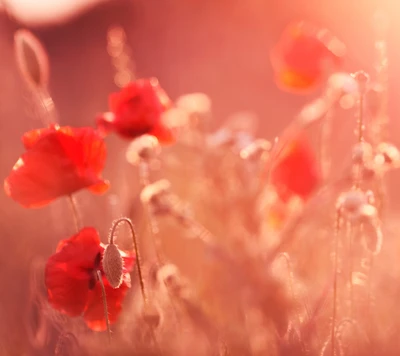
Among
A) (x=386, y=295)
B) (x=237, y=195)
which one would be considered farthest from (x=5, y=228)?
(x=386, y=295)

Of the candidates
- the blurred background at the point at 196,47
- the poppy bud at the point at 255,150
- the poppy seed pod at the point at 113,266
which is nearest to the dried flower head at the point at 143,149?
the poppy bud at the point at 255,150

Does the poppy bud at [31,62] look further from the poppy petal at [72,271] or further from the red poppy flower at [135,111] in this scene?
the poppy petal at [72,271]

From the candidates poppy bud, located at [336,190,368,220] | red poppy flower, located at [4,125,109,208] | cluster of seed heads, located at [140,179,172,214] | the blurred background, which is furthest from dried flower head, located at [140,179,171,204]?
the blurred background

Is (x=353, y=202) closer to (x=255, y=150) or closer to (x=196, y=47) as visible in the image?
(x=255, y=150)

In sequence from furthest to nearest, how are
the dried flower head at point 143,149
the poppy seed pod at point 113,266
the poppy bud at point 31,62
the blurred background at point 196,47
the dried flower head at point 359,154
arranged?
1. the blurred background at point 196,47
2. the poppy bud at point 31,62
3. the dried flower head at point 143,149
4. the dried flower head at point 359,154
5. the poppy seed pod at point 113,266

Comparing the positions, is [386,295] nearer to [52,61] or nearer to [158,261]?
[158,261]

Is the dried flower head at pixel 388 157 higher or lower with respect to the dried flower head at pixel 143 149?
lower
